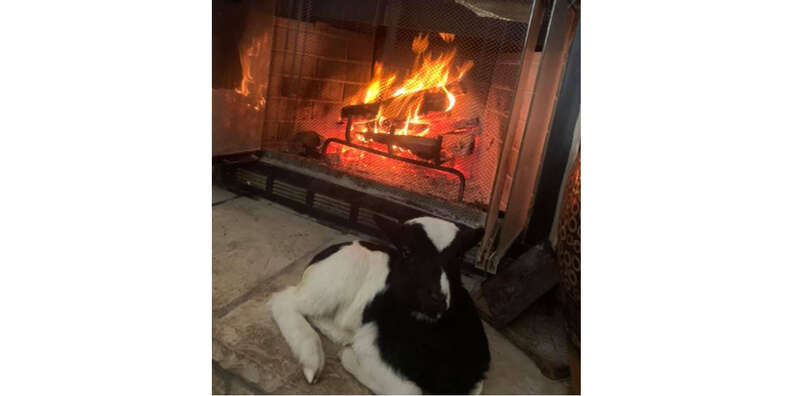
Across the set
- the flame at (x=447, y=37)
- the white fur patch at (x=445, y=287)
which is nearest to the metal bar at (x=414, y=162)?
the flame at (x=447, y=37)

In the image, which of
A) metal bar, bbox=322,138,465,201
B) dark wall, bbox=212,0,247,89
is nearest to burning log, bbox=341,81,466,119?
Result: metal bar, bbox=322,138,465,201

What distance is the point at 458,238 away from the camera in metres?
0.81

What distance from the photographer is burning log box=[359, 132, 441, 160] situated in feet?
4.97

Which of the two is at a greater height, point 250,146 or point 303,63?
point 303,63

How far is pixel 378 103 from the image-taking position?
1606mm

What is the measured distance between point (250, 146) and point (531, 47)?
3.11 feet

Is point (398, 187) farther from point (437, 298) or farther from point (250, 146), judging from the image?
point (437, 298)

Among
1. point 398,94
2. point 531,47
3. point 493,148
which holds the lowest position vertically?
point 493,148

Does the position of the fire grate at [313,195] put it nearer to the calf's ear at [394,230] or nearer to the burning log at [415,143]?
the burning log at [415,143]

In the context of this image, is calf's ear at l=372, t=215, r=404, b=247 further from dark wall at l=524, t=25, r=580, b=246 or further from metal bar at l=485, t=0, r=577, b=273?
dark wall at l=524, t=25, r=580, b=246

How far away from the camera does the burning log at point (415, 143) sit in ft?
4.97

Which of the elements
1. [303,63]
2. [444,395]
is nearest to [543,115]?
[444,395]

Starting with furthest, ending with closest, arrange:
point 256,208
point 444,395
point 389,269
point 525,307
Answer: point 256,208 → point 525,307 → point 389,269 → point 444,395

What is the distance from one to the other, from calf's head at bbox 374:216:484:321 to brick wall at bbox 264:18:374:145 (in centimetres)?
94
